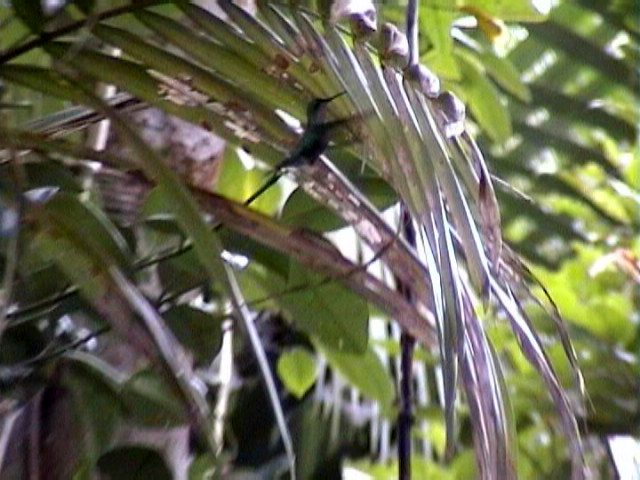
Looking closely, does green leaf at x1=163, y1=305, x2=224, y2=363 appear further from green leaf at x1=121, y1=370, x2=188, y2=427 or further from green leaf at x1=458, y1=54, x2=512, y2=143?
green leaf at x1=458, y1=54, x2=512, y2=143

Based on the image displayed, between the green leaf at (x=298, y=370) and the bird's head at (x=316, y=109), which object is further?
the green leaf at (x=298, y=370)

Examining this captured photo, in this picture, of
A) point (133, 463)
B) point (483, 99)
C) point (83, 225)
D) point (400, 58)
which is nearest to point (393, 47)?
point (400, 58)

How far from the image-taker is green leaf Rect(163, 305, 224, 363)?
49cm

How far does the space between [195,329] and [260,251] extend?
0.17 ft

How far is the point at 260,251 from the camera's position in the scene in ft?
1.58

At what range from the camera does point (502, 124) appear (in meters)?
0.69

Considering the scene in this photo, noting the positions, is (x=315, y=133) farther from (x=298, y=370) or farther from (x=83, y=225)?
Answer: (x=298, y=370)

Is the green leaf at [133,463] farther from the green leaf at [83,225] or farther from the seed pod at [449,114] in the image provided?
the seed pod at [449,114]

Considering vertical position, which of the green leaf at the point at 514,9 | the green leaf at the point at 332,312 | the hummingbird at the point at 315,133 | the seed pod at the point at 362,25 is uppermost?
the seed pod at the point at 362,25

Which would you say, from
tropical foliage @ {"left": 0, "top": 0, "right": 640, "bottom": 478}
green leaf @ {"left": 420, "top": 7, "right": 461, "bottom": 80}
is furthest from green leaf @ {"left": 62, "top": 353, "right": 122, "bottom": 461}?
green leaf @ {"left": 420, "top": 7, "right": 461, "bottom": 80}

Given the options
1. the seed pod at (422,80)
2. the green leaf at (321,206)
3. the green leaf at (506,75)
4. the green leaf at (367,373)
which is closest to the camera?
the seed pod at (422,80)

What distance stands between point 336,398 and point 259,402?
2.3 inches

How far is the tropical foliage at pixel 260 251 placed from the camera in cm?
32

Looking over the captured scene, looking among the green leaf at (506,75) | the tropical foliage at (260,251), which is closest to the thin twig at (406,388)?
the tropical foliage at (260,251)
